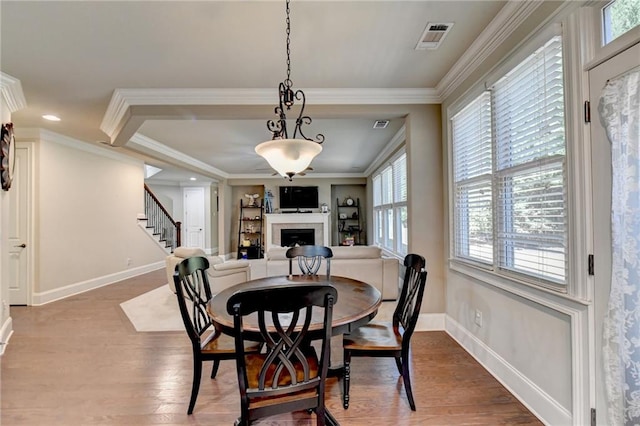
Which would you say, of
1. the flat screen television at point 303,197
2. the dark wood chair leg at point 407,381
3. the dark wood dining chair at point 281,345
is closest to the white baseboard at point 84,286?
the flat screen television at point 303,197

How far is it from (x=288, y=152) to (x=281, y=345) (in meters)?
1.11

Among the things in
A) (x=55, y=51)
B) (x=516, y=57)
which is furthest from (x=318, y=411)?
(x=55, y=51)

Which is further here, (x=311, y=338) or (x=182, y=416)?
(x=182, y=416)

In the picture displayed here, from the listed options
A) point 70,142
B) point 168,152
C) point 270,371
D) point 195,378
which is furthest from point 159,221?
point 270,371

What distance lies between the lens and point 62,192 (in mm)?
4605

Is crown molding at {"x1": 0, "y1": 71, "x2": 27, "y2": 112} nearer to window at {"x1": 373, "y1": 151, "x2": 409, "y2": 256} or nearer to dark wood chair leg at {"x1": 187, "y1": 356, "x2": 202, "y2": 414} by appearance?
dark wood chair leg at {"x1": 187, "y1": 356, "x2": 202, "y2": 414}

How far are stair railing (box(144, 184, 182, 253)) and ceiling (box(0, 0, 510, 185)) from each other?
3247mm

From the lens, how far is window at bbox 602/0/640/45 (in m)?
1.31

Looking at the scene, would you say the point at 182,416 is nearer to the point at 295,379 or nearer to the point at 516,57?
the point at 295,379

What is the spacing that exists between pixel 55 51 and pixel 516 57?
355cm

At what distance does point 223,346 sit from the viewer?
6.27 feet

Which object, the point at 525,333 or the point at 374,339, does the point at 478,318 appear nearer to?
the point at 525,333

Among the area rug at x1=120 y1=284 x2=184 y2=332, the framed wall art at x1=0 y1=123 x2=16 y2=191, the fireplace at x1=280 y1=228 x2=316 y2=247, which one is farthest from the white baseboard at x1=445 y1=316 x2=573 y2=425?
the fireplace at x1=280 y1=228 x2=316 y2=247

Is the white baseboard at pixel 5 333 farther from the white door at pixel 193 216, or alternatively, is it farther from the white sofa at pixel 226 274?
the white door at pixel 193 216
